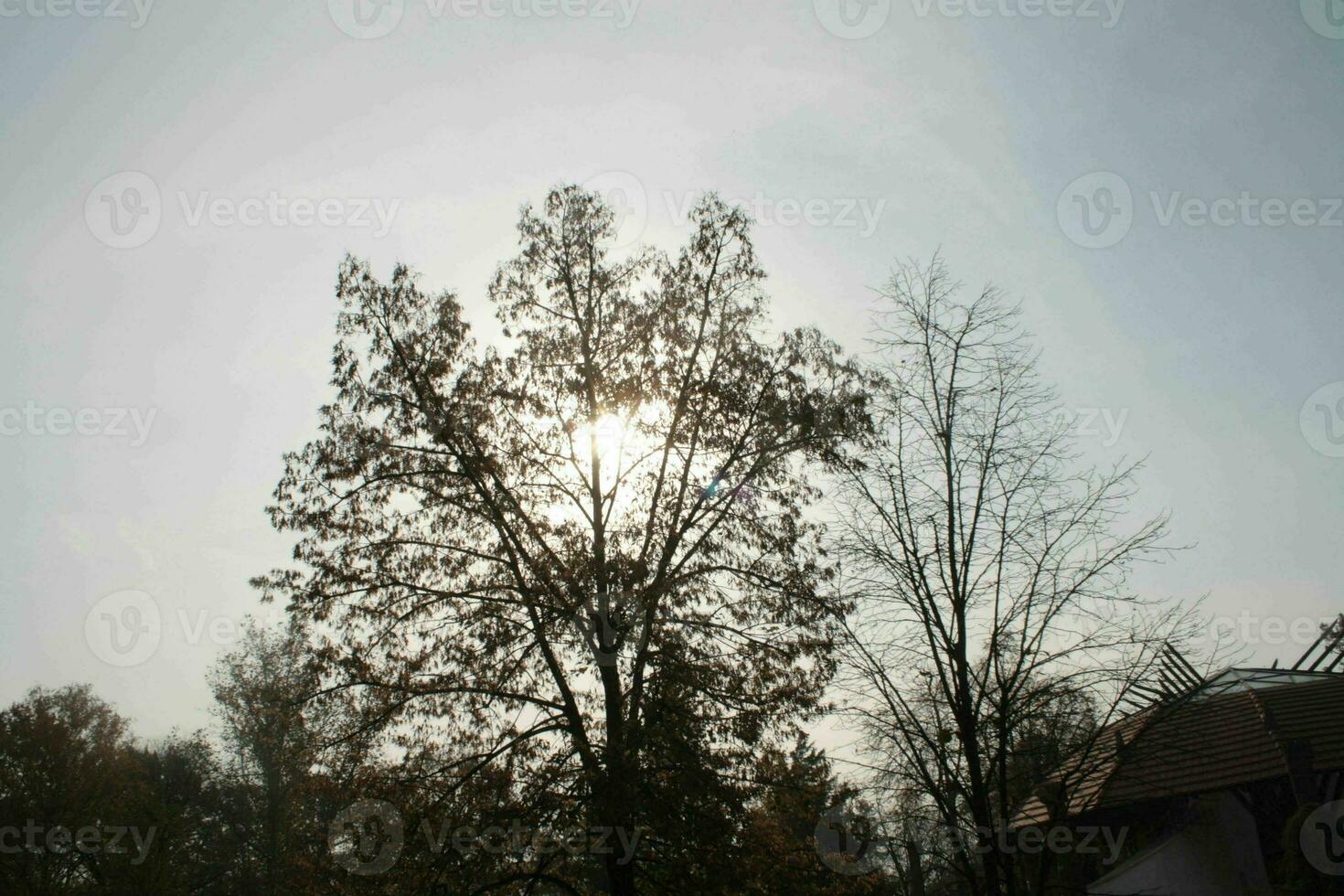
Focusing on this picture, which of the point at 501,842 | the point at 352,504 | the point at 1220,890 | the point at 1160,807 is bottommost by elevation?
the point at 1220,890

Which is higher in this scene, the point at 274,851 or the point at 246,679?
the point at 246,679

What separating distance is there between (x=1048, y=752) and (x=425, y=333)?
1142 cm

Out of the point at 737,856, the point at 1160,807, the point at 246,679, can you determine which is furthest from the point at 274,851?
the point at 1160,807

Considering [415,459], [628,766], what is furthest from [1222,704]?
[415,459]

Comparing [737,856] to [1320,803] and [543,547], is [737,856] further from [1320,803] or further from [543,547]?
[1320,803]

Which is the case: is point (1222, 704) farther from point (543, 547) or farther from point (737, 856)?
point (543, 547)

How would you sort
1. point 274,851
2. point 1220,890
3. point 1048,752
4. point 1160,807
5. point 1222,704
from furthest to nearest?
point 274,851
point 1222,704
point 1160,807
point 1220,890
point 1048,752

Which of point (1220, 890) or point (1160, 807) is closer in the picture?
point (1220, 890)

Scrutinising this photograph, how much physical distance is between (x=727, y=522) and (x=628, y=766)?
4.78 metres

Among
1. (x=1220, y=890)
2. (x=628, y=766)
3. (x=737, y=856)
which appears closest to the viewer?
(x=628, y=766)

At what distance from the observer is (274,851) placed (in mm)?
35312

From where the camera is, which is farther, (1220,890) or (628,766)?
(1220,890)

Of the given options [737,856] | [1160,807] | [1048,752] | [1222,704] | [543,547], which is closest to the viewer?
[1048,752]

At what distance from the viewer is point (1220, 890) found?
17.0 m
